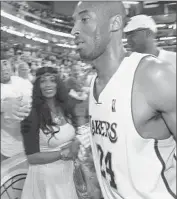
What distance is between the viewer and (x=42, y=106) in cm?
162

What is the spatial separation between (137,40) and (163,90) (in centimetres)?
45

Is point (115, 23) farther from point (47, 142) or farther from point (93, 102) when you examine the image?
point (47, 142)

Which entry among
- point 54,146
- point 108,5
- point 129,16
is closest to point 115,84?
point 108,5

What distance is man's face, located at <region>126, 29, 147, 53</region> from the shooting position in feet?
3.61

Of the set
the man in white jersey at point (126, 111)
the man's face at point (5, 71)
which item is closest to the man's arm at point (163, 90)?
the man in white jersey at point (126, 111)

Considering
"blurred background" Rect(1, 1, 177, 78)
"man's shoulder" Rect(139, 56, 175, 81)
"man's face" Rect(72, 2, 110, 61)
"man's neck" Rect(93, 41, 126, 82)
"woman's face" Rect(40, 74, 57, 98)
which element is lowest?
"woman's face" Rect(40, 74, 57, 98)

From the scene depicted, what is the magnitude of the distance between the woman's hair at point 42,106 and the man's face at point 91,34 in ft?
2.43

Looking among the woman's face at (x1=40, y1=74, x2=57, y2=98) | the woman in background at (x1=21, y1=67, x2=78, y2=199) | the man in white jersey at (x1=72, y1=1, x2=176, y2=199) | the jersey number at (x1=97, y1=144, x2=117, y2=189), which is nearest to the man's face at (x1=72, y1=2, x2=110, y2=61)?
the man in white jersey at (x1=72, y1=1, x2=176, y2=199)

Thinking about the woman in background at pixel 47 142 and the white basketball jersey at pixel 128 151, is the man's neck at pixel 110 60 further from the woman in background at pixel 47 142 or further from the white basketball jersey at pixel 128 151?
the woman in background at pixel 47 142

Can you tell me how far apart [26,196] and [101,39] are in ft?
2.91

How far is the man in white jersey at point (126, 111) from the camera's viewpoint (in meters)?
0.75

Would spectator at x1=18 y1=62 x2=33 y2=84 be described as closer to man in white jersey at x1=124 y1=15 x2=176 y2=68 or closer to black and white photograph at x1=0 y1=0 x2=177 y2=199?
black and white photograph at x1=0 y1=0 x2=177 y2=199

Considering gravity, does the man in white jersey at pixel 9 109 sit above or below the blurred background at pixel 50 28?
below

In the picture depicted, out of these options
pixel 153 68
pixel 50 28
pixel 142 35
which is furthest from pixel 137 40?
pixel 50 28
